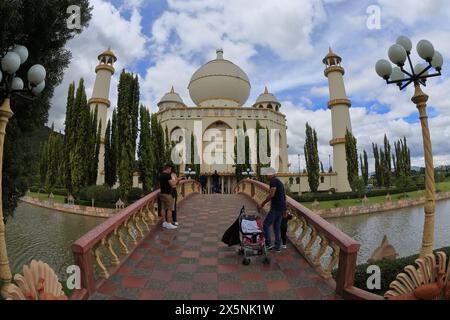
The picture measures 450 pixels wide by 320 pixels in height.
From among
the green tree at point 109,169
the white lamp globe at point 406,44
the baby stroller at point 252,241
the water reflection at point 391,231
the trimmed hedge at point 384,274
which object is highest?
the white lamp globe at point 406,44

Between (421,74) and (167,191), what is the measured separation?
20.1 ft

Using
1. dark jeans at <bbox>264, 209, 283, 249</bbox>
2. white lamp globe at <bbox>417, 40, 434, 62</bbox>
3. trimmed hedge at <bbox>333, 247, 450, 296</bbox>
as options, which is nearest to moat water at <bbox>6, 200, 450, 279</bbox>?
trimmed hedge at <bbox>333, 247, 450, 296</bbox>

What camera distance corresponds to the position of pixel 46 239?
1248 centimetres

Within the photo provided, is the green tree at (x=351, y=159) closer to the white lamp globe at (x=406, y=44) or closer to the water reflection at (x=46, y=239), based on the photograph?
the white lamp globe at (x=406, y=44)

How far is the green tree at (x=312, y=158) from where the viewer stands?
24594mm

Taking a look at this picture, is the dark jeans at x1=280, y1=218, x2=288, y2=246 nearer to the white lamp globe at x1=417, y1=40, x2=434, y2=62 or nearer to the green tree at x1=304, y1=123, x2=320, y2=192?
the white lamp globe at x1=417, y1=40, x2=434, y2=62

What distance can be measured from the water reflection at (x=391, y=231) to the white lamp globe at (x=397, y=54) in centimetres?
730

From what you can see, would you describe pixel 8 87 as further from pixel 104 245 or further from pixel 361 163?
pixel 361 163

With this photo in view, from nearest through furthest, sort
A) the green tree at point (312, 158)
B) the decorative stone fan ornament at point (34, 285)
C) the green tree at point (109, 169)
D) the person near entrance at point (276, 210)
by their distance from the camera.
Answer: the decorative stone fan ornament at point (34, 285)
the person near entrance at point (276, 210)
the green tree at point (109, 169)
the green tree at point (312, 158)

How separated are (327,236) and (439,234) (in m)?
13.4

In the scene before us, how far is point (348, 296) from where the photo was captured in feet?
10.7

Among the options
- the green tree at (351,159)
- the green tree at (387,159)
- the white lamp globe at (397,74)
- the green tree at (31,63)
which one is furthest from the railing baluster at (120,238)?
the green tree at (387,159)

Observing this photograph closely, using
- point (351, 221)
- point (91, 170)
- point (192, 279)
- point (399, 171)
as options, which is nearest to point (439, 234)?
point (351, 221)

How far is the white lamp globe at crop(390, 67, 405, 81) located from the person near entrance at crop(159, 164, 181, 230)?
5513mm
